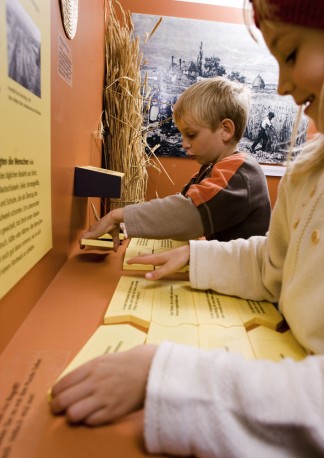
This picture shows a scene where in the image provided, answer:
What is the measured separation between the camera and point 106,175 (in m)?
1.01

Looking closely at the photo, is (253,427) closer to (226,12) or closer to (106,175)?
(106,175)

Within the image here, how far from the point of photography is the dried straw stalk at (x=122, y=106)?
1.66 metres

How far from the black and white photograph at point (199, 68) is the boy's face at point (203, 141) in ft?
2.25

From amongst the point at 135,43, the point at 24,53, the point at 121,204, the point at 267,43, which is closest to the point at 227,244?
the point at 267,43

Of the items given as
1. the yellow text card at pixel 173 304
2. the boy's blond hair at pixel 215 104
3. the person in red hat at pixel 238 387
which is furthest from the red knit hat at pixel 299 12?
the boy's blond hair at pixel 215 104

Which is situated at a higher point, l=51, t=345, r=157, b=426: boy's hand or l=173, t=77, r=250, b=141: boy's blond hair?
l=173, t=77, r=250, b=141: boy's blond hair

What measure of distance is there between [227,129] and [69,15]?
637mm

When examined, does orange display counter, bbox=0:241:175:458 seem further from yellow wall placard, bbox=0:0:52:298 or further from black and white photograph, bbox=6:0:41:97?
black and white photograph, bbox=6:0:41:97

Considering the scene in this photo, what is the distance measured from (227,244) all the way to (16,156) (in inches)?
17.2

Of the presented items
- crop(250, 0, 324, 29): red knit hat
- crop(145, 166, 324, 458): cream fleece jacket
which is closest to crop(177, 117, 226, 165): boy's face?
crop(250, 0, 324, 29): red knit hat

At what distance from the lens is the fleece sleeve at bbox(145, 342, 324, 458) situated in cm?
29

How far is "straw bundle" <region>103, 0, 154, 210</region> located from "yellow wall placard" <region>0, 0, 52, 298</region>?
105 cm

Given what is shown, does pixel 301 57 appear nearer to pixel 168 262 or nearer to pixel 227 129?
pixel 168 262

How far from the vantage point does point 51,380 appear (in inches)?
15.4
